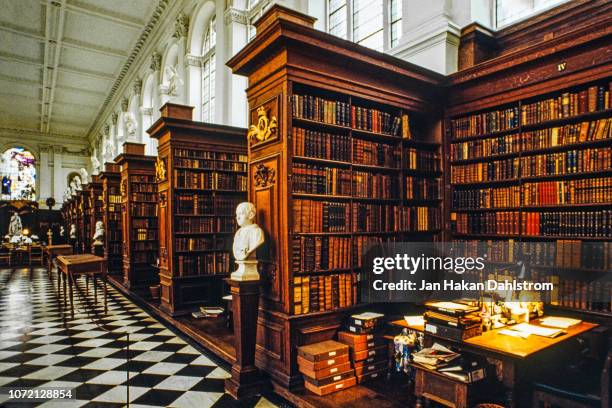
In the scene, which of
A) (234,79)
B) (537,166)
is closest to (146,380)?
(537,166)

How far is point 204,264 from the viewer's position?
632 cm

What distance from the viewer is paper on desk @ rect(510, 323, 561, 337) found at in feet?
8.80

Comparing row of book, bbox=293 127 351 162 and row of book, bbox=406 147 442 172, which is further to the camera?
row of book, bbox=406 147 442 172

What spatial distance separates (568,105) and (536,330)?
197 centimetres

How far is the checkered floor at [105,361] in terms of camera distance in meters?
3.31

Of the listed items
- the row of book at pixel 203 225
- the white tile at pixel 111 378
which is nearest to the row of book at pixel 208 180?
the row of book at pixel 203 225

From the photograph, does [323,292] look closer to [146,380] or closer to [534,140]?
[146,380]

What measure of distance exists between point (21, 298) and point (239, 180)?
5.15 m

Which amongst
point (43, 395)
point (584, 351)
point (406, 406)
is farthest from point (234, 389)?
point (584, 351)

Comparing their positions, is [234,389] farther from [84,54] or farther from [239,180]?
[84,54]

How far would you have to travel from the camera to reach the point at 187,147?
607cm

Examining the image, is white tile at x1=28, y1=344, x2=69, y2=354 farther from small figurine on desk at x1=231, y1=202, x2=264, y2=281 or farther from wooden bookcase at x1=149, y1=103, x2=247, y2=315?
small figurine on desk at x1=231, y1=202, x2=264, y2=281

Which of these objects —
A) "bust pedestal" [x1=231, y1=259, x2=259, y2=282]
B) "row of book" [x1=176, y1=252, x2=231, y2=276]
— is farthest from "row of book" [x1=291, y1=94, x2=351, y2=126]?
"row of book" [x1=176, y1=252, x2=231, y2=276]

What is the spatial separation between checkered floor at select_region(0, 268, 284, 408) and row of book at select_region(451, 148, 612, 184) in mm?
2940
